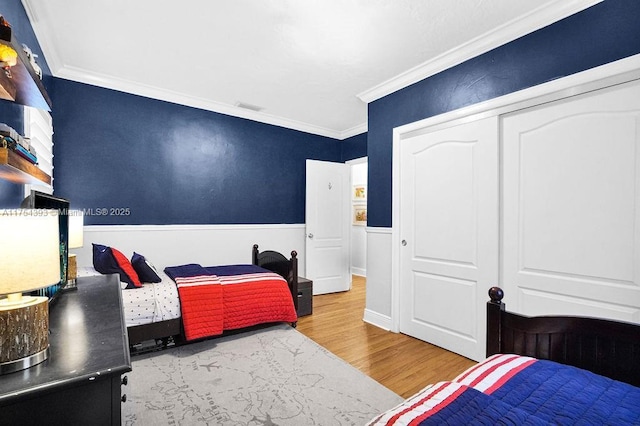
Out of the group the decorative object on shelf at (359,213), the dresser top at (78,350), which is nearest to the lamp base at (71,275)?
the dresser top at (78,350)

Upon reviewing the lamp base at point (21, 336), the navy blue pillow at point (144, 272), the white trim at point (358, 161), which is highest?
the white trim at point (358, 161)

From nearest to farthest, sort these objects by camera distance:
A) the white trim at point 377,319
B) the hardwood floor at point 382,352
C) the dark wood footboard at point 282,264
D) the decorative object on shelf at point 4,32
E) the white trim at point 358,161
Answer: the decorative object on shelf at point 4,32 → the hardwood floor at point 382,352 → the white trim at point 377,319 → the dark wood footboard at point 282,264 → the white trim at point 358,161

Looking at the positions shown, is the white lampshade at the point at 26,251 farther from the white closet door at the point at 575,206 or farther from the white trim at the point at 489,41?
the white trim at the point at 489,41

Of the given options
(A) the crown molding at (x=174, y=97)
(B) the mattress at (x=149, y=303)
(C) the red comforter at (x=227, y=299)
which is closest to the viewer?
(B) the mattress at (x=149, y=303)

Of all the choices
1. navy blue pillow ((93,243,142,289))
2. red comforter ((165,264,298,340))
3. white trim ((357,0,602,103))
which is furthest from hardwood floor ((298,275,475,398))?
white trim ((357,0,602,103))

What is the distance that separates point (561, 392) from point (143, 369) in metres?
2.71

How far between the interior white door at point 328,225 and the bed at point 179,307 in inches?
51.8

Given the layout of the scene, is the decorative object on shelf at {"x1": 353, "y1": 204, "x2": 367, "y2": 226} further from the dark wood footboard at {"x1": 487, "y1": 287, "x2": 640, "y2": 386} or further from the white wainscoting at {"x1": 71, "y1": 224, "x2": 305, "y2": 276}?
the dark wood footboard at {"x1": 487, "y1": 287, "x2": 640, "y2": 386}

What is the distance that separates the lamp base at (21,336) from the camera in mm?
788

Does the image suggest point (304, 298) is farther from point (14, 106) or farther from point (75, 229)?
point (14, 106)

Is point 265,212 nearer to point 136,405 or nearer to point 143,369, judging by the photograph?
point 143,369

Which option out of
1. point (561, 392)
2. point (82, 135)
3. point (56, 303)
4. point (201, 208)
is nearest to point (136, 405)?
point (56, 303)

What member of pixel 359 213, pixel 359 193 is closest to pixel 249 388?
pixel 359 213

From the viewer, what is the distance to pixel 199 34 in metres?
2.60
